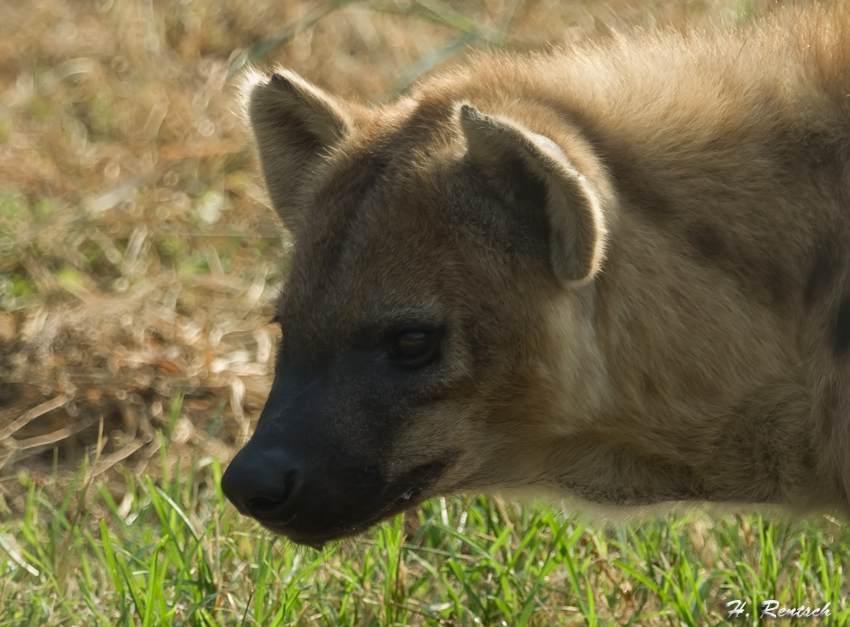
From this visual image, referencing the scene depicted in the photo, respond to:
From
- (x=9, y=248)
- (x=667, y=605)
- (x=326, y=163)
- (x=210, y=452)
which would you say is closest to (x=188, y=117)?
(x=9, y=248)

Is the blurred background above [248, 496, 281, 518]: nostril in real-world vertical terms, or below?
below

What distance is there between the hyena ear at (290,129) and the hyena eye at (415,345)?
50cm

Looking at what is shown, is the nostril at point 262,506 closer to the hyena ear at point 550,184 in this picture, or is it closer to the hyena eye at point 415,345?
the hyena eye at point 415,345

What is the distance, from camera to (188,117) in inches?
235

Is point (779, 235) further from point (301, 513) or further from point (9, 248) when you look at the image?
point (9, 248)

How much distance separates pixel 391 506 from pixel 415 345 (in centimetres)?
35

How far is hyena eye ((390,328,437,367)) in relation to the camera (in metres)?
2.44

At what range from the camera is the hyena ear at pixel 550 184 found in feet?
7.32

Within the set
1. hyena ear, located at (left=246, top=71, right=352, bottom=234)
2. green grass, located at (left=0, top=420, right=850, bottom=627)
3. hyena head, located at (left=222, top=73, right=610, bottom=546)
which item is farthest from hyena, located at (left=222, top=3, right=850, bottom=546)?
green grass, located at (left=0, top=420, right=850, bottom=627)

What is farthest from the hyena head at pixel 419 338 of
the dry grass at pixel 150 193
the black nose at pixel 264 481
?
the dry grass at pixel 150 193

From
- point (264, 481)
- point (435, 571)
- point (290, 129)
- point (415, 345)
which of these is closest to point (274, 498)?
point (264, 481)

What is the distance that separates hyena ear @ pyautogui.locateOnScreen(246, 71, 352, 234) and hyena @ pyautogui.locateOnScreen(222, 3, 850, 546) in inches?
11.0

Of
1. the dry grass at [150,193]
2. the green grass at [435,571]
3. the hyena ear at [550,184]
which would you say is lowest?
the dry grass at [150,193]

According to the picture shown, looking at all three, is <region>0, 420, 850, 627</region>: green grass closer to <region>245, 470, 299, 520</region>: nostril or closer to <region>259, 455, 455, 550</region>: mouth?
<region>259, 455, 455, 550</region>: mouth
